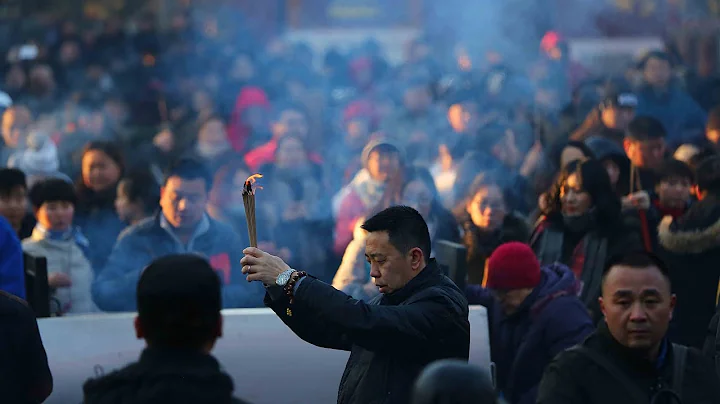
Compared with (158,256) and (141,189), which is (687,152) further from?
(158,256)

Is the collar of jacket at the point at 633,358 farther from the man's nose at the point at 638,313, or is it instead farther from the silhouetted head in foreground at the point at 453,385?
the silhouetted head in foreground at the point at 453,385

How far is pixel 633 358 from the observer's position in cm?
372

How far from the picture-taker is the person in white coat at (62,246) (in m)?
6.62

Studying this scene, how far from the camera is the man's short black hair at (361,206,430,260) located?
4.29 m

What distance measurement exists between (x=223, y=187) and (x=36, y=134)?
2.10m

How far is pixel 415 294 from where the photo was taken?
421 cm

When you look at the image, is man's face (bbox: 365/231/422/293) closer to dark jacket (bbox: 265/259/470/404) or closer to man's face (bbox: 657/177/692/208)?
dark jacket (bbox: 265/259/470/404)

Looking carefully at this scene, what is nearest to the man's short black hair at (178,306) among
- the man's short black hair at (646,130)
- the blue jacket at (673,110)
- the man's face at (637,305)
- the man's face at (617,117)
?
the man's face at (637,305)

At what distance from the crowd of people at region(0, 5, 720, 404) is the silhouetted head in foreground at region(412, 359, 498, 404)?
780mm

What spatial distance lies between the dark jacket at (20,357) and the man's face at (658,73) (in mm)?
8557

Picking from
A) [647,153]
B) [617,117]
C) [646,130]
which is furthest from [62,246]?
[617,117]

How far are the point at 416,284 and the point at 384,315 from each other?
0.77 ft

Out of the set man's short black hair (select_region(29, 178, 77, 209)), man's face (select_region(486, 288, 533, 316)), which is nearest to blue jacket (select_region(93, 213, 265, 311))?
man's short black hair (select_region(29, 178, 77, 209))

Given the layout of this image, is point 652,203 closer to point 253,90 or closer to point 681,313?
point 681,313
